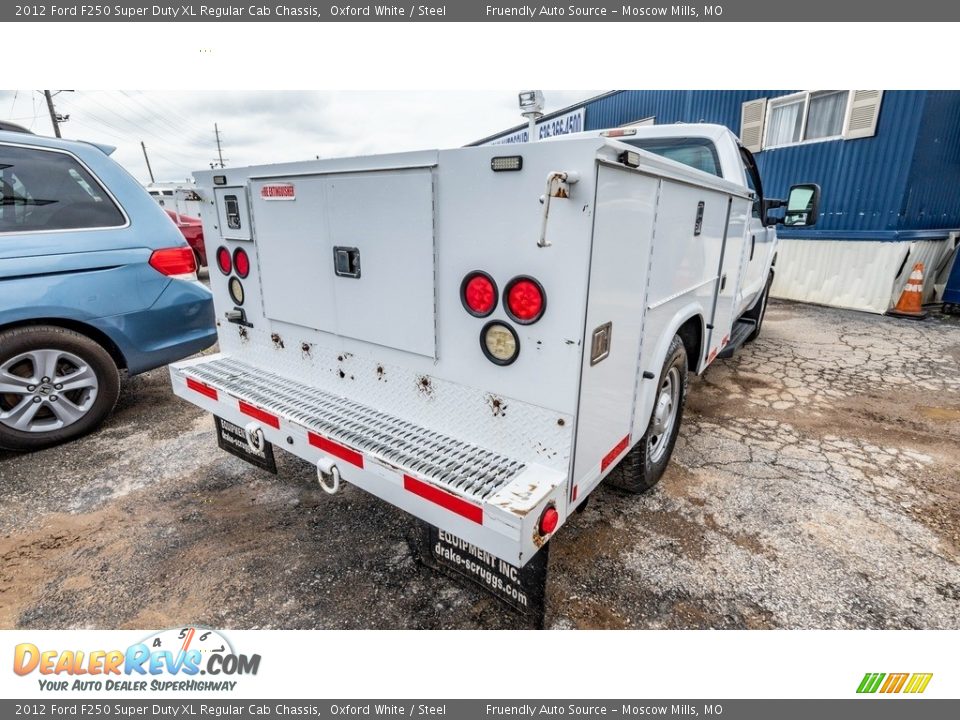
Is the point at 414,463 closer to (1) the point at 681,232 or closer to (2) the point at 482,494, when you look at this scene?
(2) the point at 482,494

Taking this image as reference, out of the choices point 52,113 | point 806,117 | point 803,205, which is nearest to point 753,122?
point 806,117

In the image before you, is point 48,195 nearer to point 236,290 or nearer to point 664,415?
point 236,290

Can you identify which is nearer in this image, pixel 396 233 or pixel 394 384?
pixel 396 233

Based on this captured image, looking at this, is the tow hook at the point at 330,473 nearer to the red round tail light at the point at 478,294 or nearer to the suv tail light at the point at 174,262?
the red round tail light at the point at 478,294

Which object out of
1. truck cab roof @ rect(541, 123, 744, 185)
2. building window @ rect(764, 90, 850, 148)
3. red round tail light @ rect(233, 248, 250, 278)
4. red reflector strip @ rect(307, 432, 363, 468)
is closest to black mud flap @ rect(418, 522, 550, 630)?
red reflector strip @ rect(307, 432, 363, 468)

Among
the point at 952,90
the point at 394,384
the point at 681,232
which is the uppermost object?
the point at 952,90

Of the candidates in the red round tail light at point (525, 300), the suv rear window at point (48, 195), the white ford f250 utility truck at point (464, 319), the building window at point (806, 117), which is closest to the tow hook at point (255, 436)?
the white ford f250 utility truck at point (464, 319)

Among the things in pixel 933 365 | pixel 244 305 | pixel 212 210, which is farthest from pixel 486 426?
pixel 933 365

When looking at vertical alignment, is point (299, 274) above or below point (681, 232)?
below

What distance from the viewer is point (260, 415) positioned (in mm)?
2379

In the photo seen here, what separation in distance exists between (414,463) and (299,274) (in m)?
1.18

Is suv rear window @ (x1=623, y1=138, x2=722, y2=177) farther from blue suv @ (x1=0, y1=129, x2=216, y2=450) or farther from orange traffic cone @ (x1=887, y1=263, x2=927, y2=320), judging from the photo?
orange traffic cone @ (x1=887, y1=263, x2=927, y2=320)

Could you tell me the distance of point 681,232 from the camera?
7.95 feet

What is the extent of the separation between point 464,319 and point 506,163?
59 cm
